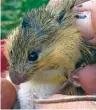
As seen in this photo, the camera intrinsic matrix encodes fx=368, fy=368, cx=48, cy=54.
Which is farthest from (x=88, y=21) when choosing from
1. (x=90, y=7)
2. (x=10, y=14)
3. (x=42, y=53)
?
(x=10, y=14)

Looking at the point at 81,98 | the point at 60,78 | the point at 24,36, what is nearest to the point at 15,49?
the point at 24,36

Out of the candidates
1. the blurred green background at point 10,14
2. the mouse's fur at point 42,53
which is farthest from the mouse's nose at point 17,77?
the blurred green background at point 10,14

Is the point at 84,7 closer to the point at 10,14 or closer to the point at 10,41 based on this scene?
A: the point at 10,41

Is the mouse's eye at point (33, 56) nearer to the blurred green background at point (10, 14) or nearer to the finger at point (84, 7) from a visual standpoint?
the finger at point (84, 7)

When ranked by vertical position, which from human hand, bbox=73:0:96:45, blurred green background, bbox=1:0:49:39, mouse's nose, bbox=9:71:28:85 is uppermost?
human hand, bbox=73:0:96:45

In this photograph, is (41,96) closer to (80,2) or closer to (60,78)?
(60,78)

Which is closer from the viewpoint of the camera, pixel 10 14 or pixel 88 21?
pixel 88 21

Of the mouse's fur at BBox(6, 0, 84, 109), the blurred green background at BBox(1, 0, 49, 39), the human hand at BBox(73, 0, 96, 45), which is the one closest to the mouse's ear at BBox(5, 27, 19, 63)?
the mouse's fur at BBox(6, 0, 84, 109)

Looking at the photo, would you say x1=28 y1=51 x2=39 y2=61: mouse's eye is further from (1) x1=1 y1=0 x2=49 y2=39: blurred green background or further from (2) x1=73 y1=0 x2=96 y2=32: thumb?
(1) x1=1 y1=0 x2=49 y2=39: blurred green background

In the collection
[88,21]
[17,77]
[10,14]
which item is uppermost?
[88,21]
